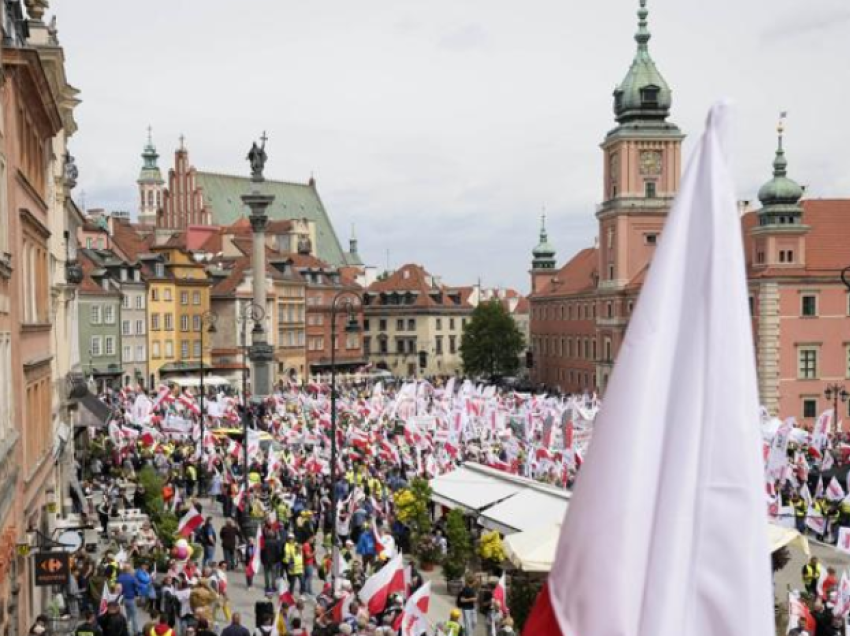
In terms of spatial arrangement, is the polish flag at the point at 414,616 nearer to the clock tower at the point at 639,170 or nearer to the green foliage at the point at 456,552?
the green foliage at the point at 456,552

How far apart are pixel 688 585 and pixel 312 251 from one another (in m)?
123

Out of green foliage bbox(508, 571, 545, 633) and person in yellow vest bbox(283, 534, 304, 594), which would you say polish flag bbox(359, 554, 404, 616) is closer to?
green foliage bbox(508, 571, 545, 633)

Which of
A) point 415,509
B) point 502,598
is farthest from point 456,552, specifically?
point 502,598

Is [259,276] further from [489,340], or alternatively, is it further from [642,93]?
[489,340]

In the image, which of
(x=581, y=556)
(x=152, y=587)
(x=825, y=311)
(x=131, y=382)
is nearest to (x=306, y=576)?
(x=152, y=587)

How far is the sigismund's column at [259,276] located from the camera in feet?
216

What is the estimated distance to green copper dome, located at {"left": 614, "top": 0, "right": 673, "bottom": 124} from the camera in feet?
272

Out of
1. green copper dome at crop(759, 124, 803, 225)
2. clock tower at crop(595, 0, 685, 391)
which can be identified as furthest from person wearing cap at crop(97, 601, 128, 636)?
clock tower at crop(595, 0, 685, 391)

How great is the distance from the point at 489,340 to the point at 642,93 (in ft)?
104

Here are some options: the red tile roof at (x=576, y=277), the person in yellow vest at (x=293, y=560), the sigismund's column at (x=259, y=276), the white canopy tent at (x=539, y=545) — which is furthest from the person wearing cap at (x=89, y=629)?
the red tile roof at (x=576, y=277)

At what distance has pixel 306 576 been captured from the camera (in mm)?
22516

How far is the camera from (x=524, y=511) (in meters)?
23.3

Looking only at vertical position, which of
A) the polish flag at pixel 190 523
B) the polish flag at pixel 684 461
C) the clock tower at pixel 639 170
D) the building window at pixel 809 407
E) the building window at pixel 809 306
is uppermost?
the clock tower at pixel 639 170

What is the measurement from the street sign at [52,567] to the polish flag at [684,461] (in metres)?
15.2
